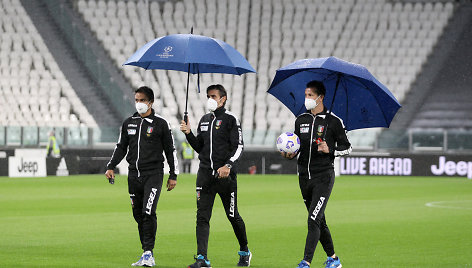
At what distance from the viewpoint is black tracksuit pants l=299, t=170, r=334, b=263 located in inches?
396

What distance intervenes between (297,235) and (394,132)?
83.6ft

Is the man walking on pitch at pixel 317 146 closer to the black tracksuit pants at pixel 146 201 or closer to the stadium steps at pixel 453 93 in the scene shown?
→ the black tracksuit pants at pixel 146 201

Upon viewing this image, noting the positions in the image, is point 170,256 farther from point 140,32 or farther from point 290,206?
point 140,32

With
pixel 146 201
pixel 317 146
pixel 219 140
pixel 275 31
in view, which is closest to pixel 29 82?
pixel 275 31

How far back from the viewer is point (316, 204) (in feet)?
33.6

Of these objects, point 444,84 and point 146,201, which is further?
point 444,84

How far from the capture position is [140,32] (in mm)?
48000

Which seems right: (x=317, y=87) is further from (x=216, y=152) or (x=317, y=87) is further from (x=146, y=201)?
(x=146, y=201)

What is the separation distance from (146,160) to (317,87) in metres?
2.33

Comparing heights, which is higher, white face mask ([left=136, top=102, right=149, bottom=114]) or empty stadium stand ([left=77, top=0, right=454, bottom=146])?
empty stadium stand ([left=77, top=0, right=454, bottom=146])

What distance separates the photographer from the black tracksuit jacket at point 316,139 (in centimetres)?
1035

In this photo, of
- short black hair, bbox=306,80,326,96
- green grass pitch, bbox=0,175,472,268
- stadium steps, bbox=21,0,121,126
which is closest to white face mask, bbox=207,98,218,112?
short black hair, bbox=306,80,326,96

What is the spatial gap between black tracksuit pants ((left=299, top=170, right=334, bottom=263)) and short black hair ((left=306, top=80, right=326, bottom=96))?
0.91 meters

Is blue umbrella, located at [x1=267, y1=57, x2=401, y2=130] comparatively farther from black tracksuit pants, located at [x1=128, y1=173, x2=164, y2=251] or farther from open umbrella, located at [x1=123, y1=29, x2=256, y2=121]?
black tracksuit pants, located at [x1=128, y1=173, x2=164, y2=251]
